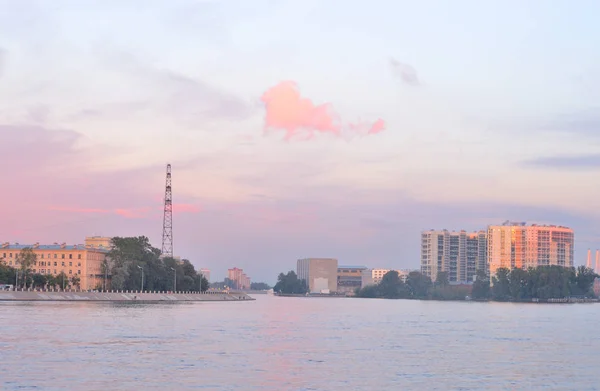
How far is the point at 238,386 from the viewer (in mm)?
49188

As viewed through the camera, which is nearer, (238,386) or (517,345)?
(238,386)

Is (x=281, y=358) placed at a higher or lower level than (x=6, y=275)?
lower

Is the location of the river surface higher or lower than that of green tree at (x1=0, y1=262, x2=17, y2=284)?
lower

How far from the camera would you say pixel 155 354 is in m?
64.9

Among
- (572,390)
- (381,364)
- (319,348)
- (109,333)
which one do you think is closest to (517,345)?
(319,348)

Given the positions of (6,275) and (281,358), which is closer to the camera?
(281,358)

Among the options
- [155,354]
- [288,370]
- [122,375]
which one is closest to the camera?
[122,375]

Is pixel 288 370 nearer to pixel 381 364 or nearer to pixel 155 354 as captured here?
pixel 381 364

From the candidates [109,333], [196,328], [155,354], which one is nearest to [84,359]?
[155,354]

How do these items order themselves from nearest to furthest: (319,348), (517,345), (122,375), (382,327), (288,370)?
1. (122,375)
2. (288,370)
3. (319,348)
4. (517,345)
5. (382,327)

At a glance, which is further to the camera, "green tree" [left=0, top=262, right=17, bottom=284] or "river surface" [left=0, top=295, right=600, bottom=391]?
"green tree" [left=0, top=262, right=17, bottom=284]

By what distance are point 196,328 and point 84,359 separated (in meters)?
36.5

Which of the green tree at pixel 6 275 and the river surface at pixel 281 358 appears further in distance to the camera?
the green tree at pixel 6 275

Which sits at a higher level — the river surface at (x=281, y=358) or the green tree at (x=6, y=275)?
the green tree at (x=6, y=275)
